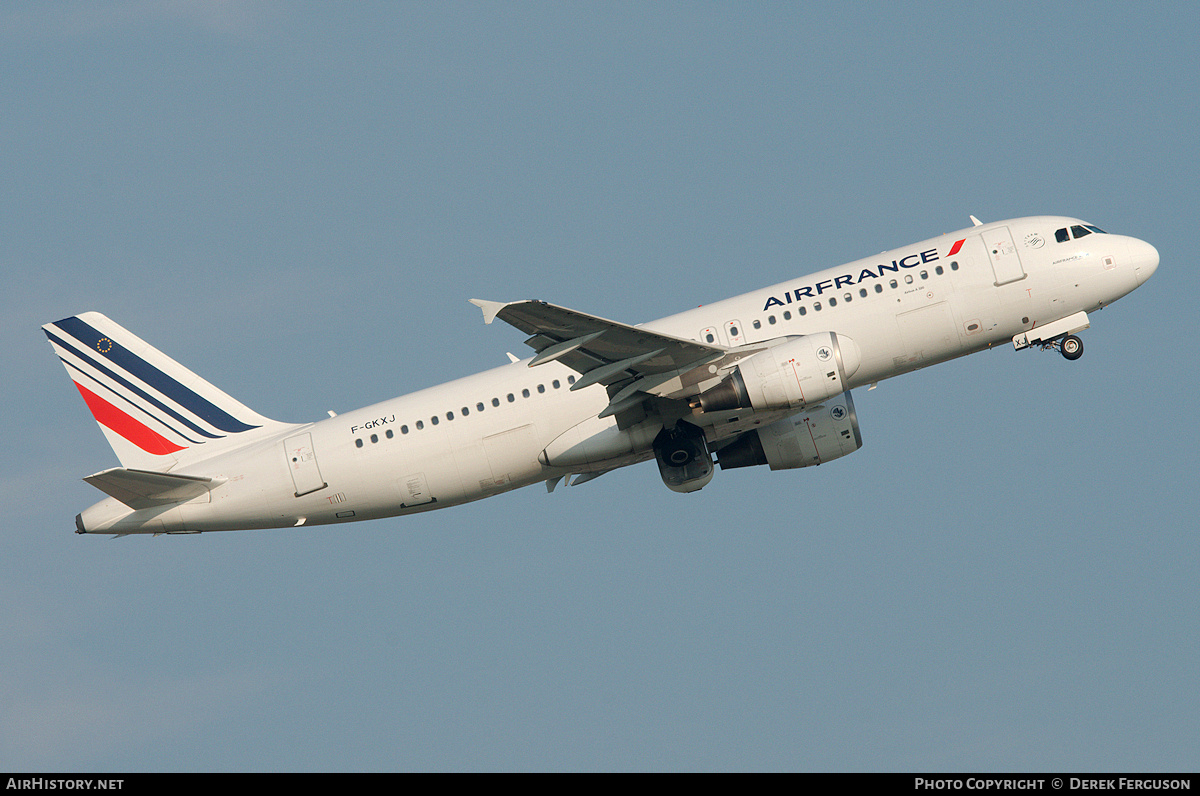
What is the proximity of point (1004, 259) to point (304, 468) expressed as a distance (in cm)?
2435

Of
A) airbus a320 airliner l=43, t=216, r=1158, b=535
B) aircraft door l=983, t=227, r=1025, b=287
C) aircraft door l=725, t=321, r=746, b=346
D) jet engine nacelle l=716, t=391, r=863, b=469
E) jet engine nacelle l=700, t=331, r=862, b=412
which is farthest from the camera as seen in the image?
jet engine nacelle l=716, t=391, r=863, b=469

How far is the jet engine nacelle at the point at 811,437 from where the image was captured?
4166 centimetres

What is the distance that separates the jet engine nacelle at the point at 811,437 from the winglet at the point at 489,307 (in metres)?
12.8

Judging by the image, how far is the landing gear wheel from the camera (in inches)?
1572

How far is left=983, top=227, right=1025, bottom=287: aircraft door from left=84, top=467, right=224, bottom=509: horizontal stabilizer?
26794mm

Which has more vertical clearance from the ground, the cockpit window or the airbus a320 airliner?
the cockpit window

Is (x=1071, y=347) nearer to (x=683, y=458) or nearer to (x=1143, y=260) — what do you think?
(x=1143, y=260)

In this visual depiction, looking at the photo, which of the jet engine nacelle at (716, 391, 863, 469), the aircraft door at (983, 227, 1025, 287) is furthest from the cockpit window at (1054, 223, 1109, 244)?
the jet engine nacelle at (716, 391, 863, 469)

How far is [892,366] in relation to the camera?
39250mm

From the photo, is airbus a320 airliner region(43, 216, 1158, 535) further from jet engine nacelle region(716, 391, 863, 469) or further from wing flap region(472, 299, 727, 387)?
wing flap region(472, 299, 727, 387)

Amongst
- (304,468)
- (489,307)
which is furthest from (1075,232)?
(304,468)

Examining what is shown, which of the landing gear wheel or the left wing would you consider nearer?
the left wing
